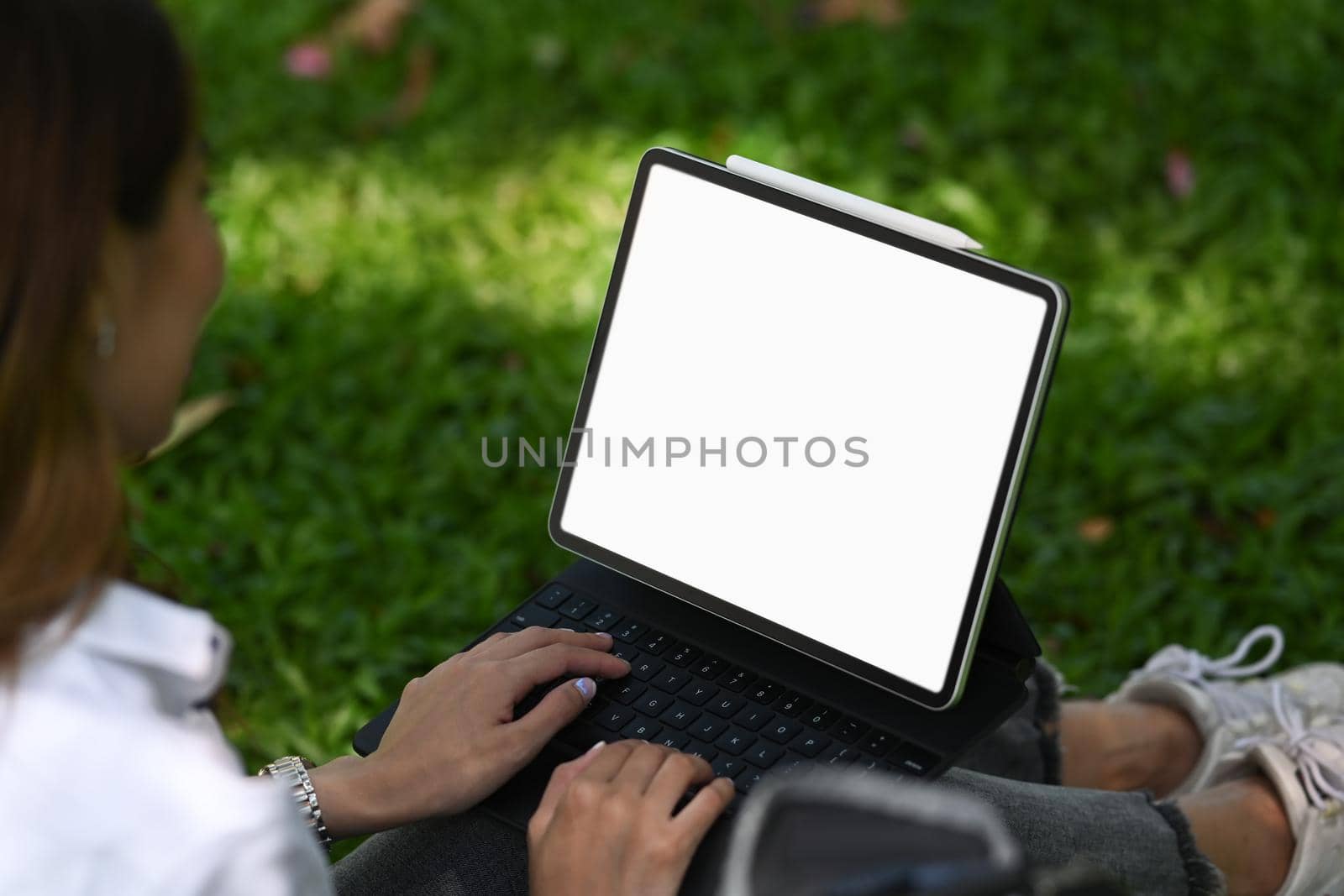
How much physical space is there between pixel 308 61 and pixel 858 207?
7.69ft

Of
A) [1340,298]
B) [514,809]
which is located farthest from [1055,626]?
[514,809]

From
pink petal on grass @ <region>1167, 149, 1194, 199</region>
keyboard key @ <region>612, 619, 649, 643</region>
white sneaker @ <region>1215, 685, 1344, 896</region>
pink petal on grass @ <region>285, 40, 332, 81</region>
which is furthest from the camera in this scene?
pink petal on grass @ <region>285, 40, 332, 81</region>

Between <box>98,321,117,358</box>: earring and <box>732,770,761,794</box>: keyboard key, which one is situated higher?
<box>98,321,117,358</box>: earring

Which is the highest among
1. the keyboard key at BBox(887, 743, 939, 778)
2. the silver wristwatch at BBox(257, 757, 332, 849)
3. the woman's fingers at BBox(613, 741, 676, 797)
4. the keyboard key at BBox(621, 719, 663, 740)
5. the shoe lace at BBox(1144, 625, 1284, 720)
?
the keyboard key at BBox(887, 743, 939, 778)

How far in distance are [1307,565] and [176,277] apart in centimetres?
186

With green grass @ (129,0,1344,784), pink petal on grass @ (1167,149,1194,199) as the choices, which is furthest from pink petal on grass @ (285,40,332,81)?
pink petal on grass @ (1167,149,1194,199)

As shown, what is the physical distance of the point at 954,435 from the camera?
139 centimetres

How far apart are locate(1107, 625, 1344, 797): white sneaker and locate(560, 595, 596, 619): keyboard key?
2.62ft

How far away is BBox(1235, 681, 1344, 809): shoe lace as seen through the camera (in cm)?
171

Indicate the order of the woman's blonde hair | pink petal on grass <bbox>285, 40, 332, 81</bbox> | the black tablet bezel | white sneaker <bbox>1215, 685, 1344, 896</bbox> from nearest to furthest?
the woman's blonde hair → the black tablet bezel → white sneaker <bbox>1215, 685, 1344, 896</bbox> → pink petal on grass <bbox>285, 40, 332, 81</bbox>

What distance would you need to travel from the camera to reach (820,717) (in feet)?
4.70

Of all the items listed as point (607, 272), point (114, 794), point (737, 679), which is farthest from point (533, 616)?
point (607, 272)

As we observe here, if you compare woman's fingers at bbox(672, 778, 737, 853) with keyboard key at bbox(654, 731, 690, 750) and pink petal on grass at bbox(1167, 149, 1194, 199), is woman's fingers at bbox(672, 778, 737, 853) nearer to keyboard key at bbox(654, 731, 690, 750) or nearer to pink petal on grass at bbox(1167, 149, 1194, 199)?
keyboard key at bbox(654, 731, 690, 750)

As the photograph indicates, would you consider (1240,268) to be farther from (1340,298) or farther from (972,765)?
(972,765)
